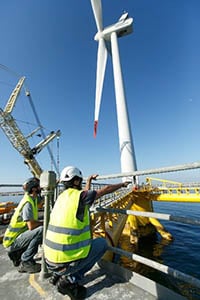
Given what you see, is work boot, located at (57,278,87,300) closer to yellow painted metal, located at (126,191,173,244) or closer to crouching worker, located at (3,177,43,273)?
crouching worker, located at (3,177,43,273)

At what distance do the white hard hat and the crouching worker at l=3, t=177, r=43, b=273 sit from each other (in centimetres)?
114

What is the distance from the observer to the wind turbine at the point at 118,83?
1480 centimetres

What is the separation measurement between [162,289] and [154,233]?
48.1 ft

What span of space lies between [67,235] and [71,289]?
647 millimetres

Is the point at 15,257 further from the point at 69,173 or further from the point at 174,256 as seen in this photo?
the point at 174,256

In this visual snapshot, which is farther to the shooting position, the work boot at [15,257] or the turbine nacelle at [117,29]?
the turbine nacelle at [117,29]

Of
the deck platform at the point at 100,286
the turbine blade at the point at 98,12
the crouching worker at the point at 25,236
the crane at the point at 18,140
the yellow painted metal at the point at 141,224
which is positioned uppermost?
the turbine blade at the point at 98,12

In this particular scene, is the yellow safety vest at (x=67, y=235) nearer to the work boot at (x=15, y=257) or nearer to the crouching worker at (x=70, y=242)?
the crouching worker at (x=70, y=242)

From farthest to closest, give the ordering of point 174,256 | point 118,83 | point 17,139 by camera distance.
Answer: point 17,139 < point 118,83 < point 174,256

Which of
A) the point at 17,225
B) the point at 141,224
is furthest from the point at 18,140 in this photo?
the point at 17,225

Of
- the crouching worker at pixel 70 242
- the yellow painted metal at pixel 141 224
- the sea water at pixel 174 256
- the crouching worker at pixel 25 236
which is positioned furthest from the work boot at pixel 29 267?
the yellow painted metal at pixel 141 224

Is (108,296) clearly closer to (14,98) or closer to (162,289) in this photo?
(162,289)

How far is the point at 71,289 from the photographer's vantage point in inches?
77.6

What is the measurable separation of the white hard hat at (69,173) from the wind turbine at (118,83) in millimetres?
12434
